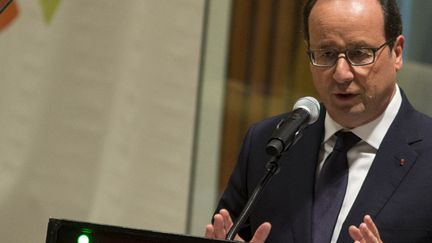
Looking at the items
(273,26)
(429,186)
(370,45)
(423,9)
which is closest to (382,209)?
(429,186)

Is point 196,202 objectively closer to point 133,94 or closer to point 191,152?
point 191,152

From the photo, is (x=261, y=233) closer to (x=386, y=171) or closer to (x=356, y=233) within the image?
(x=356, y=233)

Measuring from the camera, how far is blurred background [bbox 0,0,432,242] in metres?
4.42

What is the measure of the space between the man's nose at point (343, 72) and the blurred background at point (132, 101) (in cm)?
162

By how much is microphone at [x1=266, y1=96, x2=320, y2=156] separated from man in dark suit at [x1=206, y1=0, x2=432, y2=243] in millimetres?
232

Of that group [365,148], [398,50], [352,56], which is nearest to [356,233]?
[365,148]

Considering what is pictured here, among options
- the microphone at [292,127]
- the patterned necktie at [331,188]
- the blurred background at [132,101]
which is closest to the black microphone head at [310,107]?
the microphone at [292,127]

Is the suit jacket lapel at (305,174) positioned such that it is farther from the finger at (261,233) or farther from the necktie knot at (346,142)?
the finger at (261,233)

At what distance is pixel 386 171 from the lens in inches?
101

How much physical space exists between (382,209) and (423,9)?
1539 mm

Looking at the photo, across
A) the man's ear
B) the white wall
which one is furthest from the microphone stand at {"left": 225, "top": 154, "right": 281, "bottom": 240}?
the white wall

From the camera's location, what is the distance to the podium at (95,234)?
2047 millimetres

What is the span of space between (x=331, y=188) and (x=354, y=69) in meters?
0.34

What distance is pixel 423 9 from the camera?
3838 millimetres
